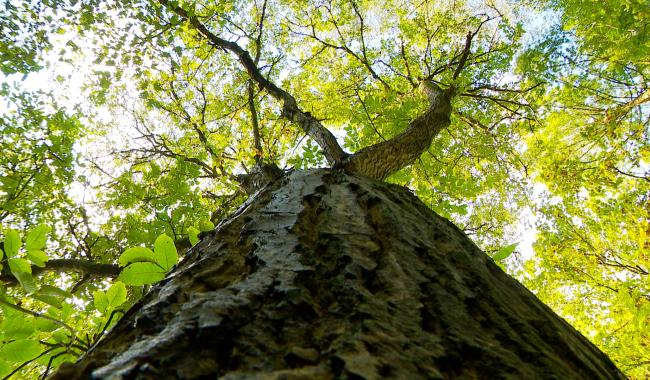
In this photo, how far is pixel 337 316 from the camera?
0.84 meters

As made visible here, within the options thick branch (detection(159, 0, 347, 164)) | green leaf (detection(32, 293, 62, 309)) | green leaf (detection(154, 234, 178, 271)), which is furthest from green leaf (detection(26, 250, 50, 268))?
thick branch (detection(159, 0, 347, 164))

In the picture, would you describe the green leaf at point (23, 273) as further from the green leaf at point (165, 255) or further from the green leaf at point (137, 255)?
the green leaf at point (165, 255)

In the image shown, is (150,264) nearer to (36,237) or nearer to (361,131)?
(36,237)

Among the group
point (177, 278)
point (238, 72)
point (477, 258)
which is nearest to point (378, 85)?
point (238, 72)

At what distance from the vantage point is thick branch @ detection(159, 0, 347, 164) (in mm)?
4652

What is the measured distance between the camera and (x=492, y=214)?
10.2m

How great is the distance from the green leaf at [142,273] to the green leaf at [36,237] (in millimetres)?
540

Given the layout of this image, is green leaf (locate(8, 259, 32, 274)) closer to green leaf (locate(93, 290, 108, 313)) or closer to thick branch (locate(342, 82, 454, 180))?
green leaf (locate(93, 290, 108, 313))

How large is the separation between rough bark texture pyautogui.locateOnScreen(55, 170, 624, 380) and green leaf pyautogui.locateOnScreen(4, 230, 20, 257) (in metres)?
0.87

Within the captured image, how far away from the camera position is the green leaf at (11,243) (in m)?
1.56

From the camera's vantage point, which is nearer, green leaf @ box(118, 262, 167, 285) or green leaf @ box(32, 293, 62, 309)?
green leaf @ box(118, 262, 167, 285)

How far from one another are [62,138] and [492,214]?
10.6 m

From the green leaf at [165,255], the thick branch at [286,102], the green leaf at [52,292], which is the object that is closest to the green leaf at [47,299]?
the green leaf at [52,292]

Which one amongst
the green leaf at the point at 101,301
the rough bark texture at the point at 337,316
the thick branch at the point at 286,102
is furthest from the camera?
the thick branch at the point at 286,102
